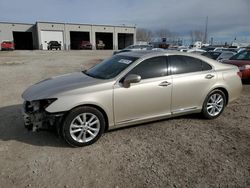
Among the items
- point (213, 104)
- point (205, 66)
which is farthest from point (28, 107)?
point (213, 104)

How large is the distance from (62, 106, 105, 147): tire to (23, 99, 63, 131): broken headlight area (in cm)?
19

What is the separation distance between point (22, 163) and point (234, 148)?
11.1 ft

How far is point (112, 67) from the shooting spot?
177 inches

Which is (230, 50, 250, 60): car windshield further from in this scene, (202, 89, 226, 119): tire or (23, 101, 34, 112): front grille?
(23, 101, 34, 112): front grille

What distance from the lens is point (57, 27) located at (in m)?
48.0

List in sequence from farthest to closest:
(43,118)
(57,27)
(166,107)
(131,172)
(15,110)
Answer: (57,27)
(15,110)
(166,107)
(43,118)
(131,172)

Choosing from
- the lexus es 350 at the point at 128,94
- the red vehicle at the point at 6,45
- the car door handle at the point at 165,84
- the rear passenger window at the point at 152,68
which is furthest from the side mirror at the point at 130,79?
the red vehicle at the point at 6,45

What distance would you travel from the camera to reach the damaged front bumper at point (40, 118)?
3561 millimetres

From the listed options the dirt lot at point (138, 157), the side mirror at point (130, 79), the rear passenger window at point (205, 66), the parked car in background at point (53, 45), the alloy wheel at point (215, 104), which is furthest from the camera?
the parked car in background at point (53, 45)

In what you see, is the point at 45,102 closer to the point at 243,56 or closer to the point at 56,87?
the point at 56,87

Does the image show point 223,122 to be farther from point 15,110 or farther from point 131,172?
point 15,110

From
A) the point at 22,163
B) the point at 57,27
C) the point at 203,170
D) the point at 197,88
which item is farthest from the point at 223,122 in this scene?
the point at 57,27

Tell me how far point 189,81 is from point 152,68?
0.86m

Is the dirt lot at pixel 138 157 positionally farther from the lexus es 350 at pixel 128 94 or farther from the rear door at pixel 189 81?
the rear door at pixel 189 81
